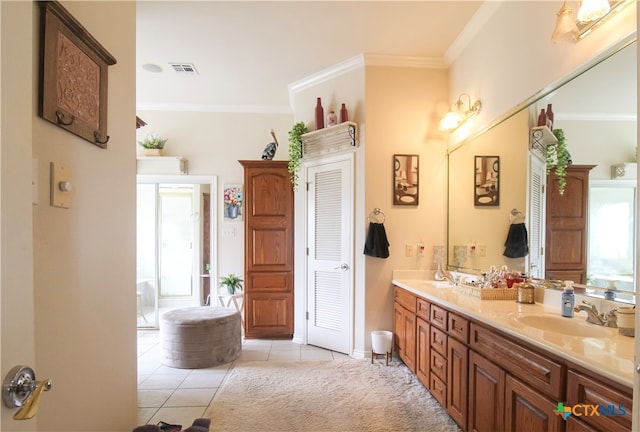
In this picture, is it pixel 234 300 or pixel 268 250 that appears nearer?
pixel 268 250

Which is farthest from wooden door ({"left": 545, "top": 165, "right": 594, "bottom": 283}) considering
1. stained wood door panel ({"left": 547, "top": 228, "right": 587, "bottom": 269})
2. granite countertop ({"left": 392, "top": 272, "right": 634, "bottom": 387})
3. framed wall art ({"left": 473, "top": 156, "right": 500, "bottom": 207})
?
framed wall art ({"left": 473, "top": 156, "right": 500, "bottom": 207})

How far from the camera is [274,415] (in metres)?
2.26

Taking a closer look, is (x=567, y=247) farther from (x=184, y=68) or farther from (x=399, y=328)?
(x=184, y=68)

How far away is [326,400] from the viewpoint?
245 centimetres

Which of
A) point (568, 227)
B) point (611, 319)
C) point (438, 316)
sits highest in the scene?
point (568, 227)

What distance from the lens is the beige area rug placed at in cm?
216

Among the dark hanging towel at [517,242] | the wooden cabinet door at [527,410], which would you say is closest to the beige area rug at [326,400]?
the wooden cabinet door at [527,410]

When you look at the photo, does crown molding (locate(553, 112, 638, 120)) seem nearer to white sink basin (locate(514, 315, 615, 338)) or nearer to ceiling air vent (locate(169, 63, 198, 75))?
white sink basin (locate(514, 315, 615, 338))

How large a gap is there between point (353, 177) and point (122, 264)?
2.28 metres

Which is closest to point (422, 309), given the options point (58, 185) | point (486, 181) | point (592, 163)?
point (486, 181)

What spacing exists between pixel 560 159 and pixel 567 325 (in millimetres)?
945

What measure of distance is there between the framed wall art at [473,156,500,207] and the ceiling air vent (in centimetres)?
305

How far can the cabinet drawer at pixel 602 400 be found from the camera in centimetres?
99

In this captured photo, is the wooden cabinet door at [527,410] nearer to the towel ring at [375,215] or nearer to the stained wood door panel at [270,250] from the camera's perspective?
the towel ring at [375,215]
